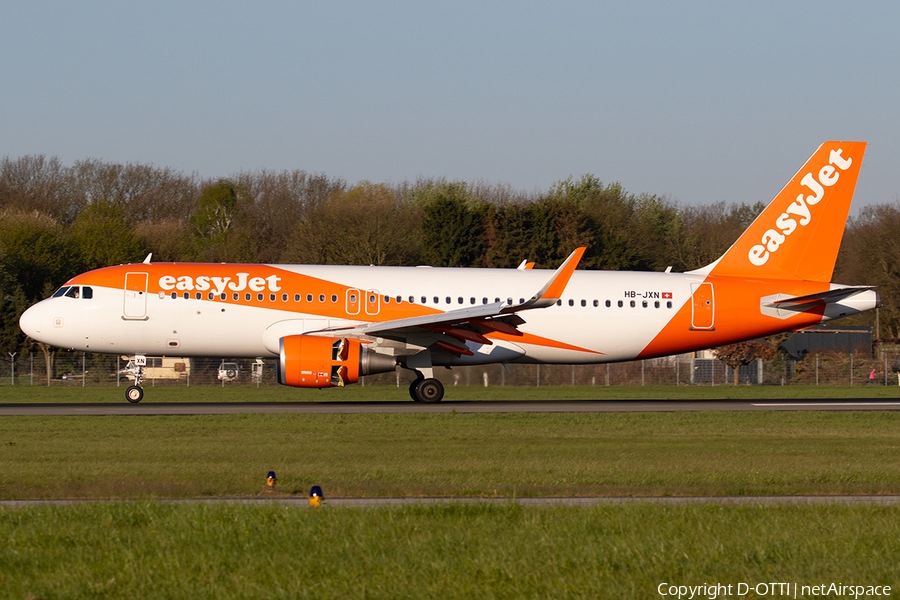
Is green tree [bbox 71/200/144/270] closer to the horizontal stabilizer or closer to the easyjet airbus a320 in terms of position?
the easyjet airbus a320

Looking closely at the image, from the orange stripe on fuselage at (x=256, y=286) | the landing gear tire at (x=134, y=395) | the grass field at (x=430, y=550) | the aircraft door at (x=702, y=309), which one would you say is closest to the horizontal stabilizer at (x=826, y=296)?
the aircraft door at (x=702, y=309)

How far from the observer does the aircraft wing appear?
2597 cm

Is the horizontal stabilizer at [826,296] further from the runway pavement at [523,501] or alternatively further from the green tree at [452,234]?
the green tree at [452,234]

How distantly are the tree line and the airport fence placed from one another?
361 inches

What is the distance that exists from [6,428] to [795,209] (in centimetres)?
2312

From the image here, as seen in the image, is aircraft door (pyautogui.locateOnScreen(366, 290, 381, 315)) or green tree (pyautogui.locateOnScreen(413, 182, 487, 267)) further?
green tree (pyautogui.locateOnScreen(413, 182, 487, 267))

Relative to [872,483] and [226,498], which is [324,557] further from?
[872,483]

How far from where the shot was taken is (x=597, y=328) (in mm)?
29344

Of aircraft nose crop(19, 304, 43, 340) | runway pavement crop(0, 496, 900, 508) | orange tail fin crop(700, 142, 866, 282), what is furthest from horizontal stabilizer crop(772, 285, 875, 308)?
aircraft nose crop(19, 304, 43, 340)

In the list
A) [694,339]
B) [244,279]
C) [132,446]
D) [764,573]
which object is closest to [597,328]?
[694,339]

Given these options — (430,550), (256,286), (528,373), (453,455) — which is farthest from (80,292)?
(528,373)

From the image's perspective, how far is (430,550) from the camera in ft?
27.7

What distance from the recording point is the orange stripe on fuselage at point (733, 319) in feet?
97.9

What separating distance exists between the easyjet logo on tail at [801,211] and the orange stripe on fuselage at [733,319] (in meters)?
1.08
